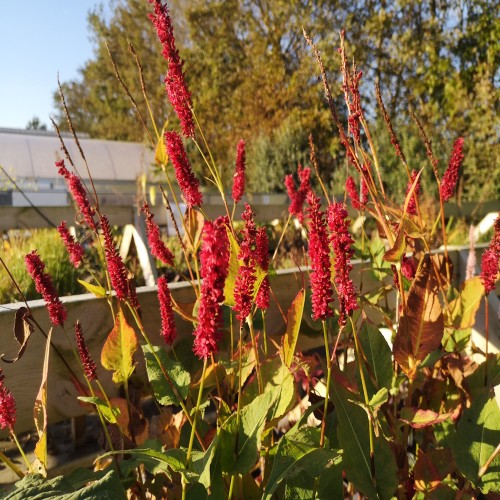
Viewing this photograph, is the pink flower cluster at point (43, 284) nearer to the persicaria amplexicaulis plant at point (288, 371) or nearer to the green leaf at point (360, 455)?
the persicaria amplexicaulis plant at point (288, 371)

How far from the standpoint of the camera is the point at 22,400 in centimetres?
115

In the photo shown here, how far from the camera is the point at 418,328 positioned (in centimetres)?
97

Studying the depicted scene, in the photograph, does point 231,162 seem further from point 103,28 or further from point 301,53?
point 103,28

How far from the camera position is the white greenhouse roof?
18.1 m

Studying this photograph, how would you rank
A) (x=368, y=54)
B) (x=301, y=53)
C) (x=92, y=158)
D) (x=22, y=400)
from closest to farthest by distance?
1. (x=22, y=400)
2. (x=368, y=54)
3. (x=301, y=53)
4. (x=92, y=158)

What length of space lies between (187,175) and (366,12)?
46.6 ft

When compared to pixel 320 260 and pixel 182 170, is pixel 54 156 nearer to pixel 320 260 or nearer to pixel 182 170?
pixel 182 170

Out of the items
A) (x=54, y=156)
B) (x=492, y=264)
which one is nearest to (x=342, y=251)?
(x=492, y=264)

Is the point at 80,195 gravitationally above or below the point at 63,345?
above

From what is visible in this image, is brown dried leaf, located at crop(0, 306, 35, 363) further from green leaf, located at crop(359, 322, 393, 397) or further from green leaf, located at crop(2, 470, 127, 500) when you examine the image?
green leaf, located at crop(359, 322, 393, 397)

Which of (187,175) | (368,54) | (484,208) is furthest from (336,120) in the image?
(368,54)

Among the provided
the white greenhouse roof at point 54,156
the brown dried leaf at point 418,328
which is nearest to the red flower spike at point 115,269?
the brown dried leaf at point 418,328

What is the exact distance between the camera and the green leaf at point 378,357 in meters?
1.11

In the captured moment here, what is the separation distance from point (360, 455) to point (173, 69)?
0.73 metres
